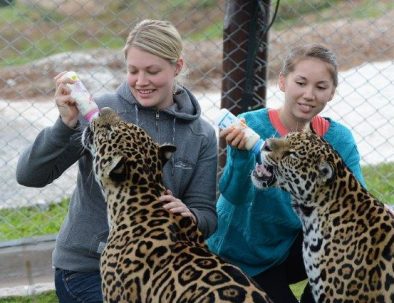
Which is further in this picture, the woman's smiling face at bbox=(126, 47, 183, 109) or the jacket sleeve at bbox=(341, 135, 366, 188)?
the jacket sleeve at bbox=(341, 135, 366, 188)

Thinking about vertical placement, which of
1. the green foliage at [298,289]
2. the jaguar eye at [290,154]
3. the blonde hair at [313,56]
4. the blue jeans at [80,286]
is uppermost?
the blonde hair at [313,56]

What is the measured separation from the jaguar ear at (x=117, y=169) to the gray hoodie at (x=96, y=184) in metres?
0.38

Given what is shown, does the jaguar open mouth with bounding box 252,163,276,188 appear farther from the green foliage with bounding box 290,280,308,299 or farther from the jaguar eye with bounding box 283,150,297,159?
the green foliage with bounding box 290,280,308,299

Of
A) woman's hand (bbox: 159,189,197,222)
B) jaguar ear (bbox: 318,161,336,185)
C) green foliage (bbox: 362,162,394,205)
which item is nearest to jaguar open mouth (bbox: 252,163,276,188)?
jaguar ear (bbox: 318,161,336,185)

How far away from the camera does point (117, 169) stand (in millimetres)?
4160

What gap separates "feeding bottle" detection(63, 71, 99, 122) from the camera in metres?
4.29

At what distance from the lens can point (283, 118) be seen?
4.86m

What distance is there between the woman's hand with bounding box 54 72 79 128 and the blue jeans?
76cm

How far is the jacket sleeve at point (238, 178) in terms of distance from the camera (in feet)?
15.0

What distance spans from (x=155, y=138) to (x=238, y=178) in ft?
1.51

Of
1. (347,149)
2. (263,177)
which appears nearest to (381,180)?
(347,149)

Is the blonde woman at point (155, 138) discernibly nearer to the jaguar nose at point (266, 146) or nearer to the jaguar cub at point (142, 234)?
the jaguar cub at point (142, 234)

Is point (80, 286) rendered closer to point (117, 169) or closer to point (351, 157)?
point (117, 169)

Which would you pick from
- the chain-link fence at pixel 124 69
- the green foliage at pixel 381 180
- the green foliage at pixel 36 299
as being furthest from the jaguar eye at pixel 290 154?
the green foliage at pixel 381 180
